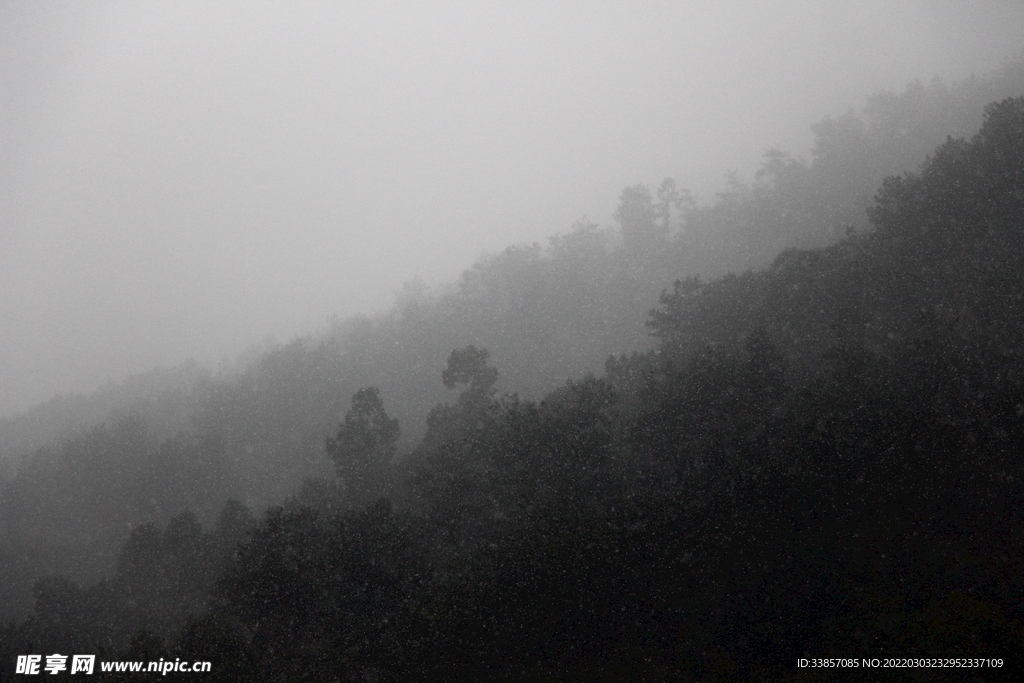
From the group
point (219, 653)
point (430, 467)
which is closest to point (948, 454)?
point (430, 467)

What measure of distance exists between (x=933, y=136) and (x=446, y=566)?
57822 millimetres

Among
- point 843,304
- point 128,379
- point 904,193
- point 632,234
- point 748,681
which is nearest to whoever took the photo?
point 748,681

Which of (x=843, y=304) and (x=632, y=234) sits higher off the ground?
(x=632, y=234)

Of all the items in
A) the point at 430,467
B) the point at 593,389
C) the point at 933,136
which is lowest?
the point at 430,467

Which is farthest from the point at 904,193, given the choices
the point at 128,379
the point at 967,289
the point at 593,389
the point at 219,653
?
the point at 128,379

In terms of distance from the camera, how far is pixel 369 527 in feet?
73.8

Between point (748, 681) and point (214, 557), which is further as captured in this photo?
point (214, 557)

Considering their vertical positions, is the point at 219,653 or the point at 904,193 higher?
→ the point at 904,193

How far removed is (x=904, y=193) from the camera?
2800cm

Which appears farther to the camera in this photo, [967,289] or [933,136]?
[933,136]

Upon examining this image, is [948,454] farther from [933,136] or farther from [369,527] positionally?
[933,136]

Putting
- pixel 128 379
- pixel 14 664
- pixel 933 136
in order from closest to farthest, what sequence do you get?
pixel 14 664 → pixel 933 136 → pixel 128 379

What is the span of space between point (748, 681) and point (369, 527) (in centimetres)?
1529

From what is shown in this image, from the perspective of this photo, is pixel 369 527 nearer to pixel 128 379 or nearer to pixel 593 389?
pixel 593 389
